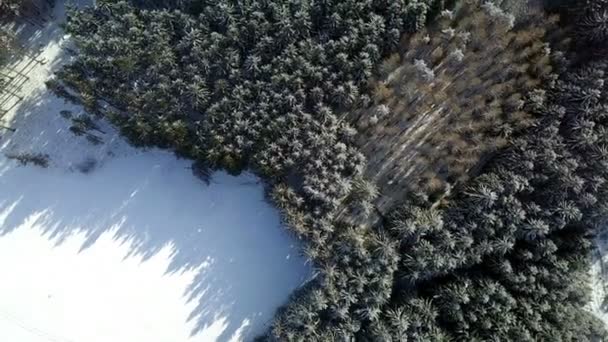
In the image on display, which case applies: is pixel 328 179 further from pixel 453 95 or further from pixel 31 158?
pixel 31 158

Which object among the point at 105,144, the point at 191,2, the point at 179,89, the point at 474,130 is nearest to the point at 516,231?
the point at 474,130

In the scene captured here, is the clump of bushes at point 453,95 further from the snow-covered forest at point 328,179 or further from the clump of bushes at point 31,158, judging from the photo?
the clump of bushes at point 31,158

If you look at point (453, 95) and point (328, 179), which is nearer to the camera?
point (328, 179)

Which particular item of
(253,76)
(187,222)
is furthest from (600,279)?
(187,222)

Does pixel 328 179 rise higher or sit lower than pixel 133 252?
lower

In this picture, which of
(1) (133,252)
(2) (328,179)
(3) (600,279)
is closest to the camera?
(2) (328,179)

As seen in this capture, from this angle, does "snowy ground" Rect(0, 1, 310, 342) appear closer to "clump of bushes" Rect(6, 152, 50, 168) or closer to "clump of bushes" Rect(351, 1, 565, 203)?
"clump of bushes" Rect(6, 152, 50, 168)

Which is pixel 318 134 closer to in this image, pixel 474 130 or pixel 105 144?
pixel 474 130
